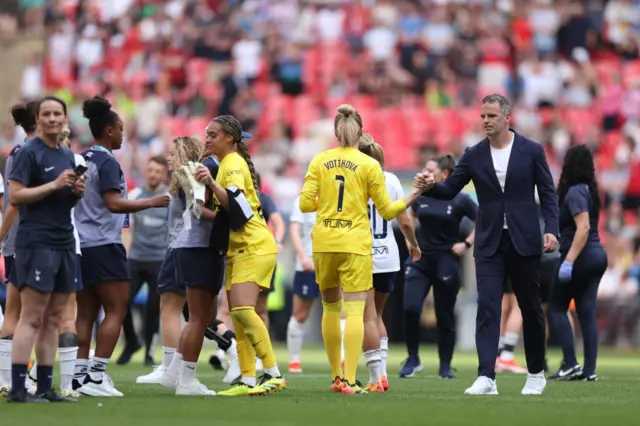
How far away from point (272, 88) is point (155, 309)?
13108 mm

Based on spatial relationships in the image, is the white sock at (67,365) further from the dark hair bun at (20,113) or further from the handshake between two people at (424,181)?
the handshake between two people at (424,181)

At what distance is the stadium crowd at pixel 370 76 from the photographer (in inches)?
1016

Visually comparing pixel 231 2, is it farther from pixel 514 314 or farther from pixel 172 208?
pixel 172 208

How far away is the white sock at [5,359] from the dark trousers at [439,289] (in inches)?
193

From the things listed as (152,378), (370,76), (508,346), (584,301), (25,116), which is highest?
(370,76)

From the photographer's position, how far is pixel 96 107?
10.9m

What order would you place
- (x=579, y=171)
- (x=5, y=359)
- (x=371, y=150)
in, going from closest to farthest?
1. (x=5, y=359)
2. (x=371, y=150)
3. (x=579, y=171)

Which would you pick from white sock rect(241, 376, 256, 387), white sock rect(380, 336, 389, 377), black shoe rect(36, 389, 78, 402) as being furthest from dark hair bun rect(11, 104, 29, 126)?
white sock rect(380, 336, 389, 377)

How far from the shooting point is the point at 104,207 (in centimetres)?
1088

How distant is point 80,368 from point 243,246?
1637mm

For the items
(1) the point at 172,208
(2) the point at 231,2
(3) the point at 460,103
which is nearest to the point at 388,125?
(3) the point at 460,103

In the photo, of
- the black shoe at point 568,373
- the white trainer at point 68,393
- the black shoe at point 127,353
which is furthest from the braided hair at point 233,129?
the black shoe at point 127,353

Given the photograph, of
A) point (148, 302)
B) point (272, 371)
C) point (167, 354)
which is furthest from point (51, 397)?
point (148, 302)

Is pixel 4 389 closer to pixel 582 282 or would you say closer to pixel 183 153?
pixel 183 153
